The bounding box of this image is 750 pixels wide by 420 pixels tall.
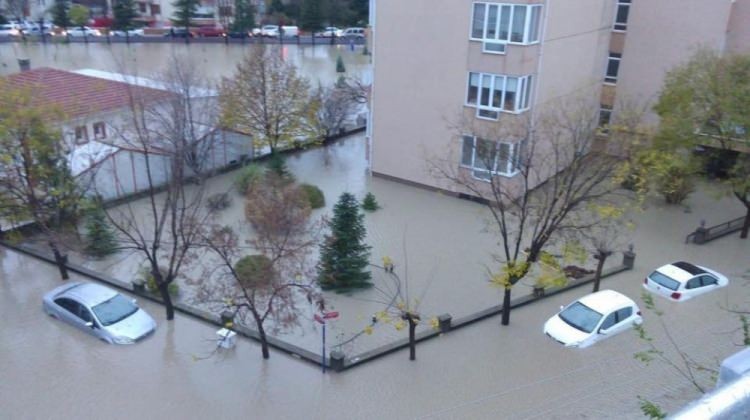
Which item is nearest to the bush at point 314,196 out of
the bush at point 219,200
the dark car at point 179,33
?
the bush at point 219,200

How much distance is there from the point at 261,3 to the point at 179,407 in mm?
61330

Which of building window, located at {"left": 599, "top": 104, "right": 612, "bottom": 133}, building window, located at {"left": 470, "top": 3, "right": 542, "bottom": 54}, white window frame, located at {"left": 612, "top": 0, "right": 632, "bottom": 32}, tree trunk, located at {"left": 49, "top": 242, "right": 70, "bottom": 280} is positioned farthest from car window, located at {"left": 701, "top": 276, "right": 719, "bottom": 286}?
tree trunk, located at {"left": 49, "top": 242, "right": 70, "bottom": 280}

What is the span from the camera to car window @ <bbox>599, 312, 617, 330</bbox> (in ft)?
46.8

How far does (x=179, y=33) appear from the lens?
57.9 m

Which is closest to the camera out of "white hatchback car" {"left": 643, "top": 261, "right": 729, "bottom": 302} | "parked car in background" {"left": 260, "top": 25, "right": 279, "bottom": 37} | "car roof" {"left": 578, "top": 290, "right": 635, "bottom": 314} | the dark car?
"car roof" {"left": 578, "top": 290, "right": 635, "bottom": 314}

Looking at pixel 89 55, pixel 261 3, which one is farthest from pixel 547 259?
pixel 261 3

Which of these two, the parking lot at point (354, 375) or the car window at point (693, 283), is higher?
the car window at point (693, 283)

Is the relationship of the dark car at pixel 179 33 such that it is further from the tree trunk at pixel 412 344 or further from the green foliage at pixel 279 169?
the tree trunk at pixel 412 344

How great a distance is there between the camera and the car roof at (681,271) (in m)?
16.1

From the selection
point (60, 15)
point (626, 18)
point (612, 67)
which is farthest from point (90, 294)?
point (60, 15)

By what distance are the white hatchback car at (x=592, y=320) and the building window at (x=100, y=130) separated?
1790 cm

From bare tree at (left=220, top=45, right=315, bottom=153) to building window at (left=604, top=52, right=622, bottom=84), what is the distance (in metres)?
12.3

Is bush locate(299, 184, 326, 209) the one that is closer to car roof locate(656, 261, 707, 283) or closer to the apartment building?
the apartment building

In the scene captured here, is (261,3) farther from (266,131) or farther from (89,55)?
(266,131)
